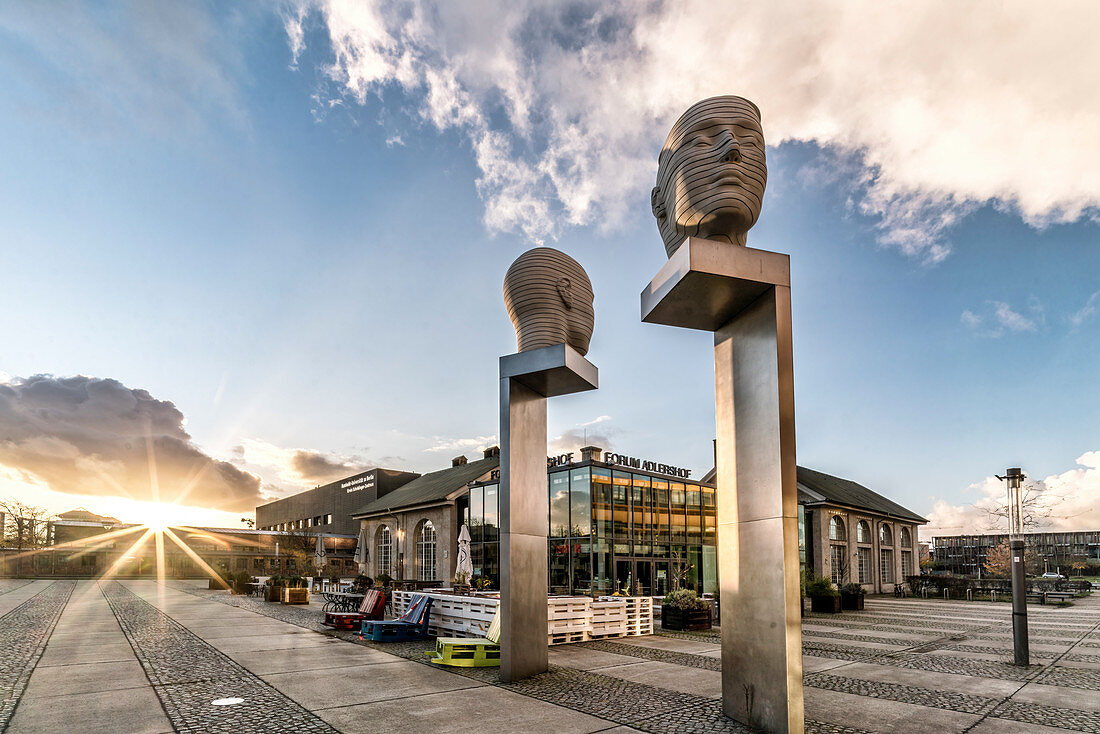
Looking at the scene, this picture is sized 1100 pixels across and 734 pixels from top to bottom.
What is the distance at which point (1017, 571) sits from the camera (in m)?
12.5

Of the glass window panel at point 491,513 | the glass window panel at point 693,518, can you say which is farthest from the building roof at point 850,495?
the glass window panel at point 491,513

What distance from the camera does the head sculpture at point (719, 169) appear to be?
307 inches

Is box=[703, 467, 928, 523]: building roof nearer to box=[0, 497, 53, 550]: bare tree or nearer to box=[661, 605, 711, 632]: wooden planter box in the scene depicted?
box=[661, 605, 711, 632]: wooden planter box

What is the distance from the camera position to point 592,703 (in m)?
8.46

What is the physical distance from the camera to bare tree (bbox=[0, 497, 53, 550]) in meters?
58.0

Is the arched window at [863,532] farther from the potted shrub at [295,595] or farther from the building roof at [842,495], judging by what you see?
the potted shrub at [295,595]

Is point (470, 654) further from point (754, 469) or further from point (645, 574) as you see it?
point (645, 574)

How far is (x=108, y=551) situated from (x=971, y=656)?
218 ft

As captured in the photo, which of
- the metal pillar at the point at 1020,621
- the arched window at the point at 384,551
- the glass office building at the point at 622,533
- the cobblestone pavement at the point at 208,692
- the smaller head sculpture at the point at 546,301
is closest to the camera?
the cobblestone pavement at the point at 208,692

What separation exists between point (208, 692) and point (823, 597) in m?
19.7

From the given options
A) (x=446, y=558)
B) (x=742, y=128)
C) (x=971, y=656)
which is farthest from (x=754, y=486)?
(x=446, y=558)

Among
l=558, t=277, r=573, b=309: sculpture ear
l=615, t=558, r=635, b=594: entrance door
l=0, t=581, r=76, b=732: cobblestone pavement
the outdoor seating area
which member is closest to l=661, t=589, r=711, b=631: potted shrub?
the outdoor seating area

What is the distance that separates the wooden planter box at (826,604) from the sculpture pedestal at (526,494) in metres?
15.5

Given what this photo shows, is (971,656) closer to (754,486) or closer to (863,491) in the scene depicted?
(754,486)
